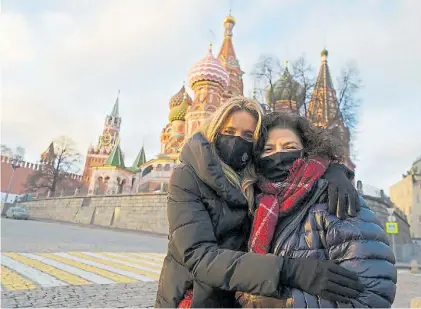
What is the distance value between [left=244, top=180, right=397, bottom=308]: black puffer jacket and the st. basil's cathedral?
802 inches

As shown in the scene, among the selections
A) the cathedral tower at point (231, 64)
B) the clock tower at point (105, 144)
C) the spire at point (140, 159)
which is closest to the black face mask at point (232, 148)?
the cathedral tower at point (231, 64)

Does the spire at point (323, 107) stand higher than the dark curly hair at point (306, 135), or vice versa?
the spire at point (323, 107)

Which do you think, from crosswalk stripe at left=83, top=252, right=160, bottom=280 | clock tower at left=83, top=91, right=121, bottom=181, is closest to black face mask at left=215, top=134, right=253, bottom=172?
crosswalk stripe at left=83, top=252, right=160, bottom=280

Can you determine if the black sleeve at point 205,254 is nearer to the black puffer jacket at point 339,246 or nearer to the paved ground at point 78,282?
the black puffer jacket at point 339,246

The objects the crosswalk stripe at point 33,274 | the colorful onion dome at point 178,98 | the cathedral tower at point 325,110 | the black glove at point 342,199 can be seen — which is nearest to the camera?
the black glove at point 342,199

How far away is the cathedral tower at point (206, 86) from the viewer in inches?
1280

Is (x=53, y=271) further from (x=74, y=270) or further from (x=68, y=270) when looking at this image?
(x=74, y=270)

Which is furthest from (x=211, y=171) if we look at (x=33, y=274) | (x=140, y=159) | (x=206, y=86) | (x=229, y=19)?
(x=140, y=159)

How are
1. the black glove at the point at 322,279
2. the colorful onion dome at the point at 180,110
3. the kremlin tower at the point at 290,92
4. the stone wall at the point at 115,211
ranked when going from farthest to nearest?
1. the colorful onion dome at the point at 180,110
2. the stone wall at the point at 115,211
3. the kremlin tower at the point at 290,92
4. the black glove at the point at 322,279

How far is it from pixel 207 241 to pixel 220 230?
0.12m

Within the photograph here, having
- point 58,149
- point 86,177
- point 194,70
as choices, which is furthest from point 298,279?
point 86,177

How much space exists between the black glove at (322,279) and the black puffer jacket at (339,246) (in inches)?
1.3

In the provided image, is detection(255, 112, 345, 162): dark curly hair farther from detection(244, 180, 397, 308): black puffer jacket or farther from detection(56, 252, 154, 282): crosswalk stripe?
detection(56, 252, 154, 282): crosswalk stripe

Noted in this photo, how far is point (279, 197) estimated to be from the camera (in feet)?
5.33
